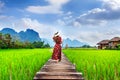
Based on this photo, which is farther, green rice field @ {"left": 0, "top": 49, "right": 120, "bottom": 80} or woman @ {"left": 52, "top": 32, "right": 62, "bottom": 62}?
woman @ {"left": 52, "top": 32, "right": 62, "bottom": 62}

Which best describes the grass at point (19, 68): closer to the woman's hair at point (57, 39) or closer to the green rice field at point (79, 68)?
the green rice field at point (79, 68)

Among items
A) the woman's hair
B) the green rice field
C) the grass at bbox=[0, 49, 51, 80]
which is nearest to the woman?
the woman's hair

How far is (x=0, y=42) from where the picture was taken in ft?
157

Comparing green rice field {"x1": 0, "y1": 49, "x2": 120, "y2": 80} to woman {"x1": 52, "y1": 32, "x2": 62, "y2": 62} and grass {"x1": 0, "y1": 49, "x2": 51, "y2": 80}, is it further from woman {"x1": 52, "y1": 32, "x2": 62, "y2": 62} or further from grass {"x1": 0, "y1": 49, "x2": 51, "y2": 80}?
woman {"x1": 52, "y1": 32, "x2": 62, "y2": 62}

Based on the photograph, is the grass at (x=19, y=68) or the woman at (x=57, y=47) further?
the woman at (x=57, y=47)

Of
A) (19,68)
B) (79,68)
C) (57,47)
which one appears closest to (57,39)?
(57,47)

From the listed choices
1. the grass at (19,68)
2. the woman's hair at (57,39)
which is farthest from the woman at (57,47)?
the grass at (19,68)

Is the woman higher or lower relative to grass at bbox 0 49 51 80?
higher

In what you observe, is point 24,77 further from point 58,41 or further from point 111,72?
point 58,41

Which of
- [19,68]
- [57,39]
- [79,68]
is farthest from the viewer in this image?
[57,39]

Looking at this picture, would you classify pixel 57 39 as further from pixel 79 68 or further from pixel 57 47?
pixel 79 68

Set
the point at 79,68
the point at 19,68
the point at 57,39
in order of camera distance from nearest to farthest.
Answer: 1. the point at 19,68
2. the point at 79,68
3. the point at 57,39

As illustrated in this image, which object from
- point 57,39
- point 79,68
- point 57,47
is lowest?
point 79,68

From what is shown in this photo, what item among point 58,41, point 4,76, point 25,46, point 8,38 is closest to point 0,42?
point 8,38
